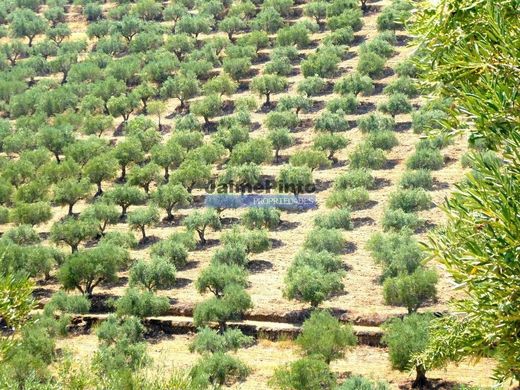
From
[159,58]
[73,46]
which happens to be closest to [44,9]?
[73,46]

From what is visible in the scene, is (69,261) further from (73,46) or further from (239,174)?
(73,46)

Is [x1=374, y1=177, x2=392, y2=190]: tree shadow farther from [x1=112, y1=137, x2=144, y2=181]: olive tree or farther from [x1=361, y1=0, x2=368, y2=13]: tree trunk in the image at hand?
[x1=361, y1=0, x2=368, y2=13]: tree trunk

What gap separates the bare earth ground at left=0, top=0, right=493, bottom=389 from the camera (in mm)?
29656

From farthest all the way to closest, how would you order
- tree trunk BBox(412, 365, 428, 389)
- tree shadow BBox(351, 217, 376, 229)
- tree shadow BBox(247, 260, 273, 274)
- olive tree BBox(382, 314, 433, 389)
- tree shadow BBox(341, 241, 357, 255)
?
1. tree shadow BBox(351, 217, 376, 229)
2. tree shadow BBox(341, 241, 357, 255)
3. tree shadow BBox(247, 260, 273, 274)
4. olive tree BBox(382, 314, 433, 389)
5. tree trunk BBox(412, 365, 428, 389)

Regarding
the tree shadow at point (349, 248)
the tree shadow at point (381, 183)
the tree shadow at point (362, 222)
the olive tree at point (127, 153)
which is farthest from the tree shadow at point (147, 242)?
the tree shadow at point (381, 183)

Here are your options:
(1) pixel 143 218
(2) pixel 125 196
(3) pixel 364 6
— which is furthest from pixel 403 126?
(3) pixel 364 6

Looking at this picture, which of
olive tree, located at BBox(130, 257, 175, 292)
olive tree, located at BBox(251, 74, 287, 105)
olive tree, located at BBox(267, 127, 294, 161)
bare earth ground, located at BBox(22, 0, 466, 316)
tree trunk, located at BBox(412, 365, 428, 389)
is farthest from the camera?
olive tree, located at BBox(251, 74, 287, 105)

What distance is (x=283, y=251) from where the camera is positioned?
131 ft

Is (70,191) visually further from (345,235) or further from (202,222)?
(345,235)

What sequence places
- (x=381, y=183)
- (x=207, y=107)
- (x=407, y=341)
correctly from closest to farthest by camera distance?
(x=407, y=341) < (x=381, y=183) < (x=207, y=107)

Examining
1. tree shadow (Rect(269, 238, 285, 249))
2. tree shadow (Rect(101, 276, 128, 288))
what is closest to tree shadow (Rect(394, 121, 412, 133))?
tree shadow (Rect(269, 238, 285, 249))

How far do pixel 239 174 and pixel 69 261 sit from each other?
12.8 m

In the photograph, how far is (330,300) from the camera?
35.1m

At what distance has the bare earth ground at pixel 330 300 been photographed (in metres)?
29.7
